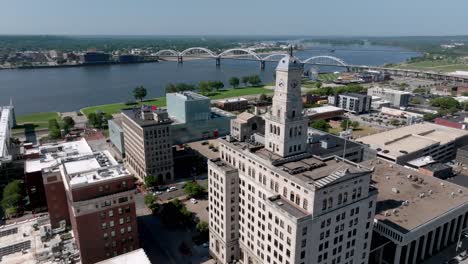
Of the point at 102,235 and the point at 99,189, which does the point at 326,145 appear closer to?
the point at 99,189

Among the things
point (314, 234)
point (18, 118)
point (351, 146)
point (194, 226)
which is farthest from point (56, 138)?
point (314, 234)

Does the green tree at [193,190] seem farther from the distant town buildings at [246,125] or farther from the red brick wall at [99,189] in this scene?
the red brick wall at [99,189]

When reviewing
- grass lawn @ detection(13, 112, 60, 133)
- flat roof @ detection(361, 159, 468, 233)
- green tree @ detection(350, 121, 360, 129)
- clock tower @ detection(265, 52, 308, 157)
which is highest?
clock tower @ detection(265, 52, 308, 157)

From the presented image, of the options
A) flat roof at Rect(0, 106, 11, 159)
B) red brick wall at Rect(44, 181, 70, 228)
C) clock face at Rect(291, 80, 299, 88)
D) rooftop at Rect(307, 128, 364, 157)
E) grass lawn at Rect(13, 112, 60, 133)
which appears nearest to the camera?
clock face at Rect(291, 80, 299, 88)

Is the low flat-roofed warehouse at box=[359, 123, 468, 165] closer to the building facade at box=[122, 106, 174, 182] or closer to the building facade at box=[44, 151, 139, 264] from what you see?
the building facade at box=[122, 106, 174, 182]

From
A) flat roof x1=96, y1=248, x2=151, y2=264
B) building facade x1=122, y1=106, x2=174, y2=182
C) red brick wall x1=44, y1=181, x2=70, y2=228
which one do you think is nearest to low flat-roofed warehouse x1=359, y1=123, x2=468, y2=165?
building facade x1=122, y1=106, x2=174, y2=182

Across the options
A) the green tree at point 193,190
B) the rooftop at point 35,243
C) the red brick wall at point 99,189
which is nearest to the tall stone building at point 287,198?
the red brick wall at point 99,189
